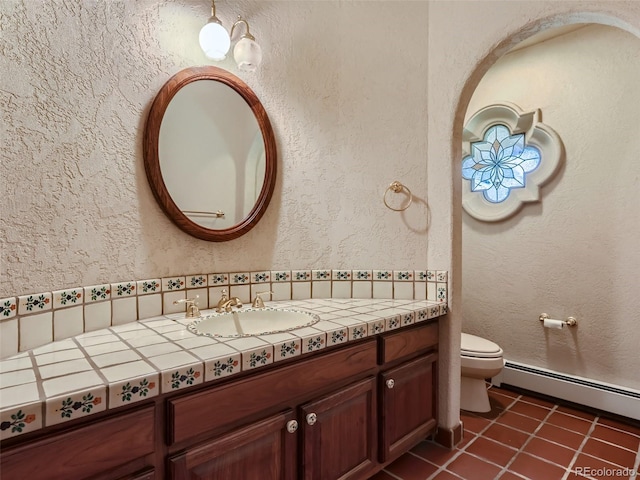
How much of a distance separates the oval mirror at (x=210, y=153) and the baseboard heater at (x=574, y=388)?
222 centimetres

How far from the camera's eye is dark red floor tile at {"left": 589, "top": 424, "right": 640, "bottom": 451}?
1866mm

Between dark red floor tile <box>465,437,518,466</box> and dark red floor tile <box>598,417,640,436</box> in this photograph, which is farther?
dark red floor tile <box>598,417,640,436</box>

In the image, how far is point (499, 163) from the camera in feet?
9.00

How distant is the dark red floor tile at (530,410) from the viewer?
2188mm

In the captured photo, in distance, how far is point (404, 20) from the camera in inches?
76.1

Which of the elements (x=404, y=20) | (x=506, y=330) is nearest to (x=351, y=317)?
(x=404, y=20)

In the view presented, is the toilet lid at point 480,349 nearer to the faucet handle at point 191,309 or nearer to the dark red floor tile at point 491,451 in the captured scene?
the dark red floor tile at point 491,451

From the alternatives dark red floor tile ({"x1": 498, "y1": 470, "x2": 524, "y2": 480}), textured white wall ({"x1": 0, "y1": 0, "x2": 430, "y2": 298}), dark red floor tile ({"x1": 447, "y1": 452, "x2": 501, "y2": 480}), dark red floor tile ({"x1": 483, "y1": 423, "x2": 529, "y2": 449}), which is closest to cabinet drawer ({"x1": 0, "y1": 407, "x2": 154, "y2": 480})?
textured white wall ({"x1": 0, "y1": 0, "x2": 430, "y2": 298})

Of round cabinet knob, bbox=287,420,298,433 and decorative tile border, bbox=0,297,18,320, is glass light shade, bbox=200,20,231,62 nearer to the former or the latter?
decorative tile border, bbox=0,297,18,320

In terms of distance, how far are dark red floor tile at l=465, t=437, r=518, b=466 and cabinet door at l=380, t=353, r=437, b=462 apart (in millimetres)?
262

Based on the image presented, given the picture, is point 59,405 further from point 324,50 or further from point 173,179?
point 324,50

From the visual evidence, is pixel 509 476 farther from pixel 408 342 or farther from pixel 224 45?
pixel 224 45

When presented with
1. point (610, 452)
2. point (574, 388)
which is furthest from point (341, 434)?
point (574, 388)

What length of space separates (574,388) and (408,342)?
1.50 meters
